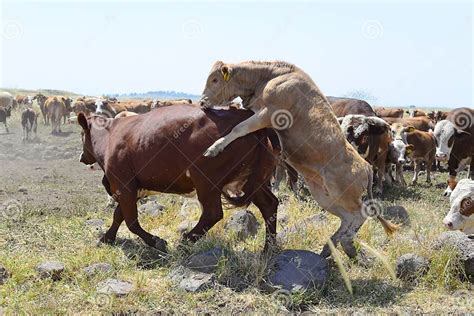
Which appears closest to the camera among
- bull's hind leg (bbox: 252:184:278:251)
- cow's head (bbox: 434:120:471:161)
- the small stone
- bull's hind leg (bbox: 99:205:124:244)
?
bull's hind leg (bbox: 252:184:278:251)

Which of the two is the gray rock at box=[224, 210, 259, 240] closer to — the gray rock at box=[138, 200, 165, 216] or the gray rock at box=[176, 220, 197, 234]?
the gray rock at box=[176, 220, 197, 234]

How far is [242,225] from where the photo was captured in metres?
7.70

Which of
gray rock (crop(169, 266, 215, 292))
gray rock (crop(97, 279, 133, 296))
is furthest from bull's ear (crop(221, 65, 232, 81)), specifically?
gray rock (crop(97, 279, 133, 296))

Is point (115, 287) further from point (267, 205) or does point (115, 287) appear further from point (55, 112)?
point (55, 112)

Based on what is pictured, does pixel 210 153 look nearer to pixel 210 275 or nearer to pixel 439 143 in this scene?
pixel 210 275

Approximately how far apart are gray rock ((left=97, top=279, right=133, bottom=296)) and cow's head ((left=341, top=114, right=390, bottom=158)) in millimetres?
7517

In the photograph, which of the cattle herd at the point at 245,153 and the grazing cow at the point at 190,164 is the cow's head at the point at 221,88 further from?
the grazing cow at the point at 190,164

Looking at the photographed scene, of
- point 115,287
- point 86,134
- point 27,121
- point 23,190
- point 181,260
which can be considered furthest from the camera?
point 27,121

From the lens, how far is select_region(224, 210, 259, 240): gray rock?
24.9ft

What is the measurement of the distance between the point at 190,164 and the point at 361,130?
6.77 m

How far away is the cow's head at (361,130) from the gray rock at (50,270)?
7.55 metres

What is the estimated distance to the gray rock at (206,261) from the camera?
6.20m
